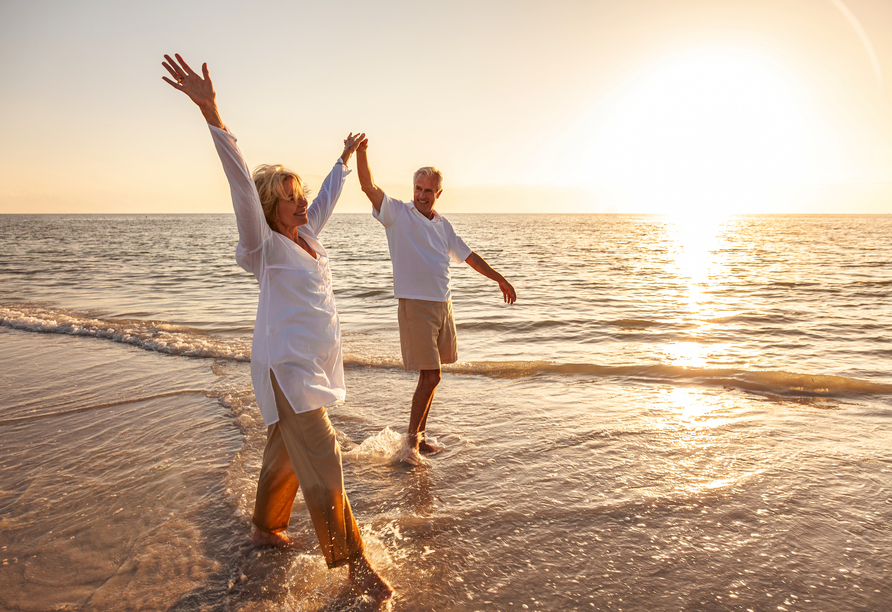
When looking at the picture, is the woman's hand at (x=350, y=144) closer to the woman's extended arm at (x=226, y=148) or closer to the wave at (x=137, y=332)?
the woman's extended arm at (x=226, y=148)

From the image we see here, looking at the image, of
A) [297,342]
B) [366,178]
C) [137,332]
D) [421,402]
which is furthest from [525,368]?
[137,332]

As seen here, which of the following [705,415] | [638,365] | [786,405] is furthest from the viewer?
[638,365]

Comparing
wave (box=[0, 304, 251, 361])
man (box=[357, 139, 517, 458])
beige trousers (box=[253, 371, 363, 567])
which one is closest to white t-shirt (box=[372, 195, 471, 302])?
man (box=[357, 139, 517, 458])

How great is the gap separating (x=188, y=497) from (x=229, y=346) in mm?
5047

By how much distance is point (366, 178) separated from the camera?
3.81 m

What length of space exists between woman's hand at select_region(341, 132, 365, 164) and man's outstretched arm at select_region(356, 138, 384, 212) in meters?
0.05

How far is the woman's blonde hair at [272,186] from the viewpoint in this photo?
2.37 metres

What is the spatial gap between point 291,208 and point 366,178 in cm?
147

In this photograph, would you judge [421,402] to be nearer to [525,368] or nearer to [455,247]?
[455,247]

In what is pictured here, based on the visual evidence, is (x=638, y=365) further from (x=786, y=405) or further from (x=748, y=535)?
(x=748, y=535)

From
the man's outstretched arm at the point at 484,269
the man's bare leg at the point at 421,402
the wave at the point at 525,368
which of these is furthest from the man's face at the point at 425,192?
the wave at the point at 525,368

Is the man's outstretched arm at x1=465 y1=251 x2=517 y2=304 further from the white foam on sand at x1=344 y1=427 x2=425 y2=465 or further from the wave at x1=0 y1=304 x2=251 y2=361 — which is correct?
the wave at x1=0 y1=304 x2=251 y2=361

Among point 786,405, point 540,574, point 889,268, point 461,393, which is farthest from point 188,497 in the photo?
point 889,268

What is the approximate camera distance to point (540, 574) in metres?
2.80
